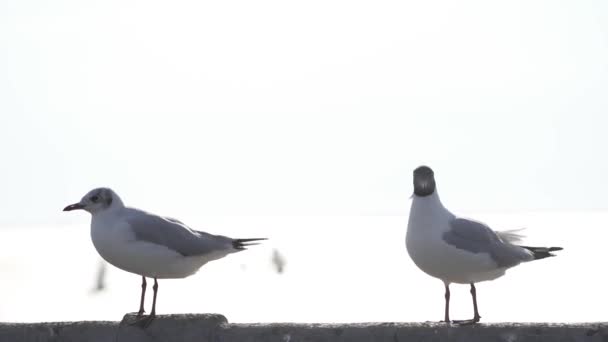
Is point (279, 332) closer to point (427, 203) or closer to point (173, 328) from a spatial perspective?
point (173, 328)

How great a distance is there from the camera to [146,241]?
1143 cm

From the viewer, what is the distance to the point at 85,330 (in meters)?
9.68

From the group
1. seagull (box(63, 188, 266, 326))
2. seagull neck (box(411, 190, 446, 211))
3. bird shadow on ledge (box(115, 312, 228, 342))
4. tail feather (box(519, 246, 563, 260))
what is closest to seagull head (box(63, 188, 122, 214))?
seagull (box(63, 188, 266, 326))

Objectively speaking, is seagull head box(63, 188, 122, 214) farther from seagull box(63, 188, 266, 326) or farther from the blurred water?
the blurred water

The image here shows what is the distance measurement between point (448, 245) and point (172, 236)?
8.11 feet

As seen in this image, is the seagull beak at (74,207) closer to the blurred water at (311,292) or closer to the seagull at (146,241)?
the seagull at (146,241)

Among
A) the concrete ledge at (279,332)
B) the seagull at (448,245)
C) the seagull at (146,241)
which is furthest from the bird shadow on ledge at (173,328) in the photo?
Result: the seagull at (448,245)

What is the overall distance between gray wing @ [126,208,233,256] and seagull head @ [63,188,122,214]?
0.23 m

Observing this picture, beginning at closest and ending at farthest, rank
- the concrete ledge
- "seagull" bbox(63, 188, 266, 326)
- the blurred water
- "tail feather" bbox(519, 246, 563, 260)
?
the concrete ledge < "seagull" bbox(63, 188, 266, 326) < "tail feather" bbox(519, 246, 563, 260) < the blurred water

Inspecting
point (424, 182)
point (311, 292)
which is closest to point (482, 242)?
point (424, 182)

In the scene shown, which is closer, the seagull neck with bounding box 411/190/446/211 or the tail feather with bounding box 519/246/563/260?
the seagull neck with bounding box 411/190/446/211

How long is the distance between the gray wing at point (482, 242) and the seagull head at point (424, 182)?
350 millimetres

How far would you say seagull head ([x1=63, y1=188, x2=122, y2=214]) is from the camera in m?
11.7

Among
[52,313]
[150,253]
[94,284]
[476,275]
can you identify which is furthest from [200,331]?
[94,284]
